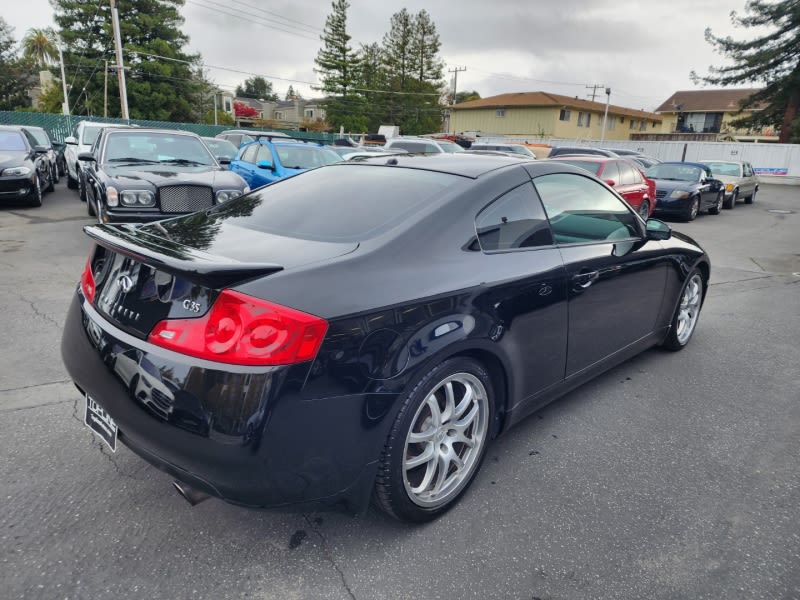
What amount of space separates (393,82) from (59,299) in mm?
61156

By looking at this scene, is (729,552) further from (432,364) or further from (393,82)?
(393,82)

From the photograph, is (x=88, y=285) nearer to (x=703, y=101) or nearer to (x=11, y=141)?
(x=11, y=141)

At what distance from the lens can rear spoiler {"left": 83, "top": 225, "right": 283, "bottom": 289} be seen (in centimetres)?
189

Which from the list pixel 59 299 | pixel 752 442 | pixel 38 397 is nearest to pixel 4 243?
pixel 59 299

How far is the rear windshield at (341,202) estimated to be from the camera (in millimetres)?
2518

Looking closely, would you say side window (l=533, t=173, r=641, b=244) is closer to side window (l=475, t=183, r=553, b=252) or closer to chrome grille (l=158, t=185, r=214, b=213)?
side window (l=475, t=183, r=553, b=252)

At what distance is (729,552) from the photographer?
2324 mm

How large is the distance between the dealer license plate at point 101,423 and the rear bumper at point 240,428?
12cm

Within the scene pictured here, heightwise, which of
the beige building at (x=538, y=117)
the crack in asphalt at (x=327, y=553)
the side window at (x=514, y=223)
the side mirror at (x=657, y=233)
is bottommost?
the crack in asphalt at (x=327, y=553)

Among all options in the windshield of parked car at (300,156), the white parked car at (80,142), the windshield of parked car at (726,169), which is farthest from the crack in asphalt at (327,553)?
the windshield of parked car at (726,169)

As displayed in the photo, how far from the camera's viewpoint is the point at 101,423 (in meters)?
2.31

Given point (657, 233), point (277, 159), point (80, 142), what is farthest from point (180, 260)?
point (80, 142)

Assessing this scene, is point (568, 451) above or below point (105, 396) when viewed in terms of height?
below

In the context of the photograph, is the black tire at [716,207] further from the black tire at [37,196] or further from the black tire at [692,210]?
the black tire at [37,196]
